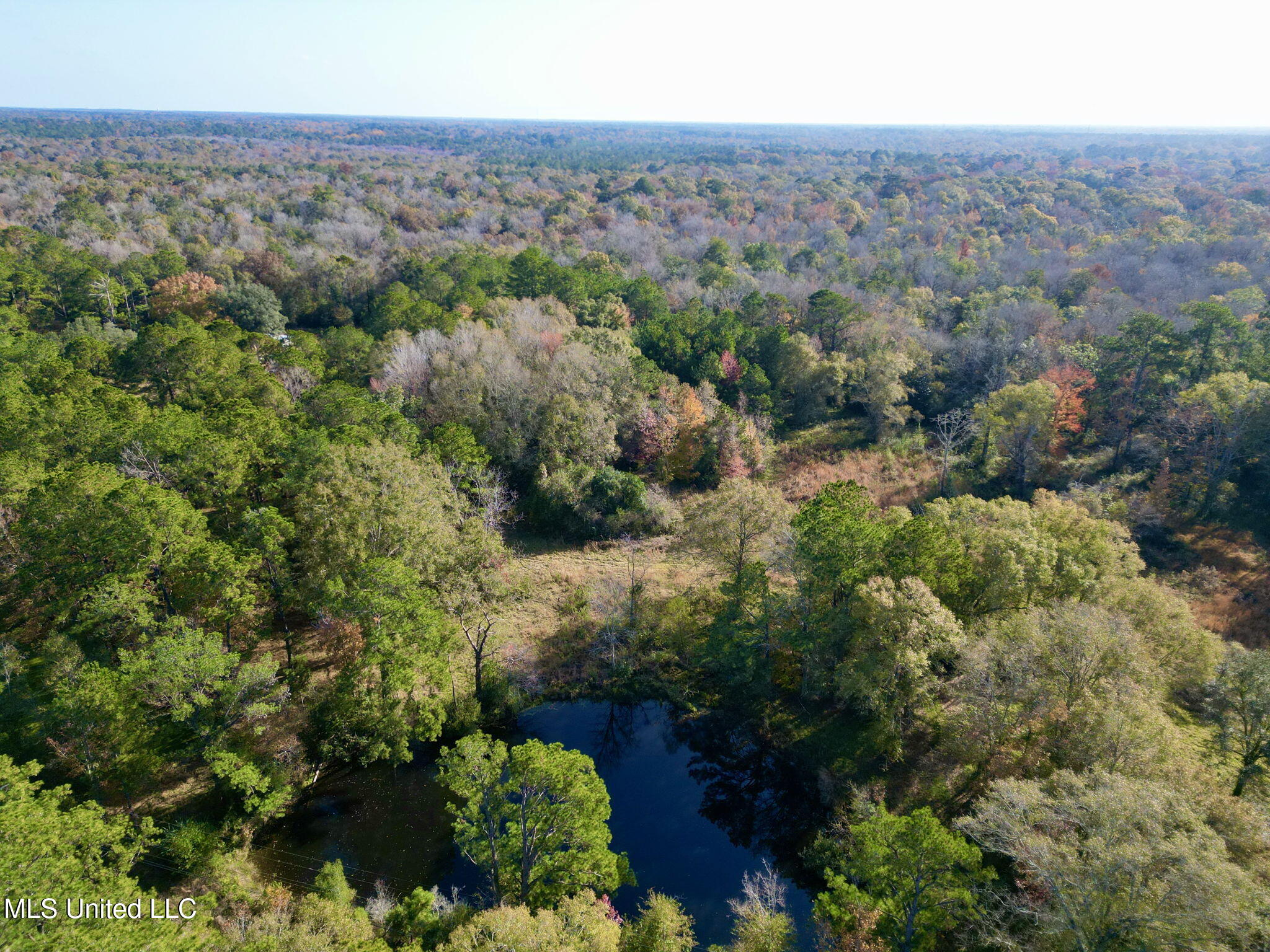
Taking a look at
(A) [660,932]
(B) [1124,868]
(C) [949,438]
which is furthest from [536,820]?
(C) [949,438]

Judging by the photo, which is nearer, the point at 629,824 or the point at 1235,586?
the point at 629,824

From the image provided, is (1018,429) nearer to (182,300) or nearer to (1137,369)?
(1137,369)

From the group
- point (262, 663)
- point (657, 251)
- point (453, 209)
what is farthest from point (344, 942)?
point (453, 209)

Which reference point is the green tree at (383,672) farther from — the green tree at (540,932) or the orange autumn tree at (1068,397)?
the orange autumn tree at (1068,397)

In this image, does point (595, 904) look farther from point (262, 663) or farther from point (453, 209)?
point (453, 209)

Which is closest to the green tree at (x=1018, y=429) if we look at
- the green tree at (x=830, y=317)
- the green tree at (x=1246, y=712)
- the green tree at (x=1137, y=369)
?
the green tree at (x=1137, y=369)
